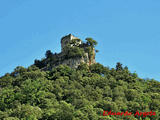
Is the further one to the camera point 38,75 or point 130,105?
point 38,75

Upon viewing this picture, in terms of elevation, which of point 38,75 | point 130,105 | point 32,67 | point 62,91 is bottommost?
point 130,105

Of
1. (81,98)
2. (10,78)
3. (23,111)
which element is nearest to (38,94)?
(81,98)

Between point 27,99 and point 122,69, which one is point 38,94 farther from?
point 122,69

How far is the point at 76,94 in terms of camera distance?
1898 inches

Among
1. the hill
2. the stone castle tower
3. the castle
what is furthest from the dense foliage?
the stone castle tower

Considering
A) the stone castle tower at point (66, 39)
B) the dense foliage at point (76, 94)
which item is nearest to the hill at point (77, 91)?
the dense foliage at point (76, 94)

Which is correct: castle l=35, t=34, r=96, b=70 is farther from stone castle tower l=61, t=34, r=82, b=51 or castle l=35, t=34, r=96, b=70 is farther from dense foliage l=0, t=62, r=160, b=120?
dense foliage l=0, t=62, r=160, b=120

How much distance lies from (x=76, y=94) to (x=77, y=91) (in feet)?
3.86

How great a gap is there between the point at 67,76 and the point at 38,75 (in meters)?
5.01

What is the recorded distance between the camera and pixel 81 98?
156 ft

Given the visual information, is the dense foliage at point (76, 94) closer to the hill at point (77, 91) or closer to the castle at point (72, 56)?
the hill at point (77, 91)

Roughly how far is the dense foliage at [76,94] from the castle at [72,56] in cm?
264

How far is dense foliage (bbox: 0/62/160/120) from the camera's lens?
122 feet

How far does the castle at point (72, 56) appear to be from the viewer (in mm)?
65250
